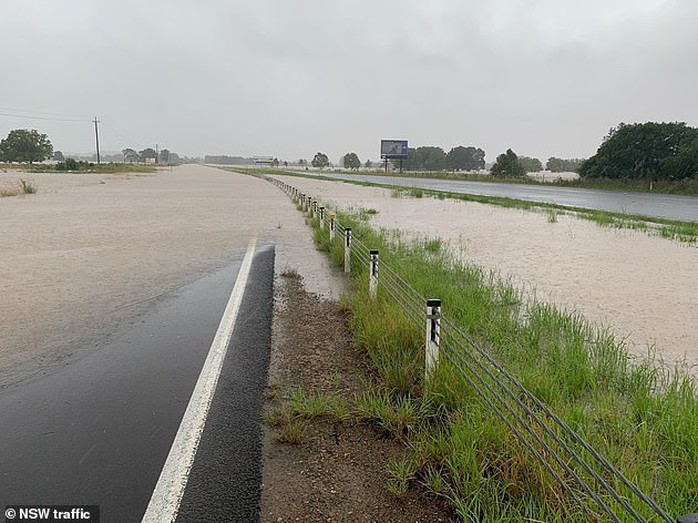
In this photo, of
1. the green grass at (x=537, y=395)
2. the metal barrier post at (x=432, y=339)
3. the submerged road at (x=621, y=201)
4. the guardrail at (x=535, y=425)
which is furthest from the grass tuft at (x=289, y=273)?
the submerged road at (x=621, y=201)

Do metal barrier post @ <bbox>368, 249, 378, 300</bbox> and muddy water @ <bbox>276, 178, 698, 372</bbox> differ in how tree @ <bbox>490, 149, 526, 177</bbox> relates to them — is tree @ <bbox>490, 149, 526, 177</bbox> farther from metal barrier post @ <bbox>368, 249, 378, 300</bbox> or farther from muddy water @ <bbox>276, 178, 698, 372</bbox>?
metal barrier post @ <bbox>368, 249, 378, 300</bbox>

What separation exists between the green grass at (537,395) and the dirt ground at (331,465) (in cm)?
14

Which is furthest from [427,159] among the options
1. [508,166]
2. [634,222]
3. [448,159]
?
[634,222]

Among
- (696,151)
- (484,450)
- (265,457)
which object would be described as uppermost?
(696,151)

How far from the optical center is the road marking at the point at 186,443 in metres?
2.92

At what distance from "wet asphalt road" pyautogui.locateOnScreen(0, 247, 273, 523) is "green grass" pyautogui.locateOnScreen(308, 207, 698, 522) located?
3.85ft

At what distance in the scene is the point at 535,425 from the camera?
3.46 m

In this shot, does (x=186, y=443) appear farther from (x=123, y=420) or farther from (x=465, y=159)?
(x=465, y=159)

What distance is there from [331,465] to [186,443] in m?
1.16

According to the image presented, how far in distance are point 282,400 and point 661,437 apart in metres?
3.15

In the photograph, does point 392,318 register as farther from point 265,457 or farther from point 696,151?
point 696,151

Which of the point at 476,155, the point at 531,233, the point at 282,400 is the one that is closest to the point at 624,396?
the point at 282,400

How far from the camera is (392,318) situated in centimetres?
563

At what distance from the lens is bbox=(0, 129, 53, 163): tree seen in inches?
5094
